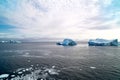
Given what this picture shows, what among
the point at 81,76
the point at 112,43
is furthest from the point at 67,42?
the point at 81,76

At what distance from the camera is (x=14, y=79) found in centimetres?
2378

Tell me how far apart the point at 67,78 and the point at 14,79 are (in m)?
12.8

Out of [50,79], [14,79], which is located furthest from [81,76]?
[14,79]

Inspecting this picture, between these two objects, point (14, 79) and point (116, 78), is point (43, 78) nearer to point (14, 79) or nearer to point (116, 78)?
point (14, 79)

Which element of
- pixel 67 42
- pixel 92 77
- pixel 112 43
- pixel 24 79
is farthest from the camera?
pixel 67 42

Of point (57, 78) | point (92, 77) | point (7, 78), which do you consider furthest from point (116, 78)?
point (7, 78)

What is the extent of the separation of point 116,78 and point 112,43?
116 meters

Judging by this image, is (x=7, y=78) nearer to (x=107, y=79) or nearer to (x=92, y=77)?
(x=92, y=77)

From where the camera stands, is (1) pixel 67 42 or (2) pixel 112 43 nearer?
(2) pixel 112 43

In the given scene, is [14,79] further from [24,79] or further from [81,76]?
[81,76]

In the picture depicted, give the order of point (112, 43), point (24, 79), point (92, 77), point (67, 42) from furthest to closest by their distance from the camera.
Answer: point (67, 42) < point (112, 43) < point (92, 77) < point (24, 79)

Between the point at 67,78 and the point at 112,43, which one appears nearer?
the point at 67,78

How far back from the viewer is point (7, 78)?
24438mm

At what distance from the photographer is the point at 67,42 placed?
13850 centimetres
